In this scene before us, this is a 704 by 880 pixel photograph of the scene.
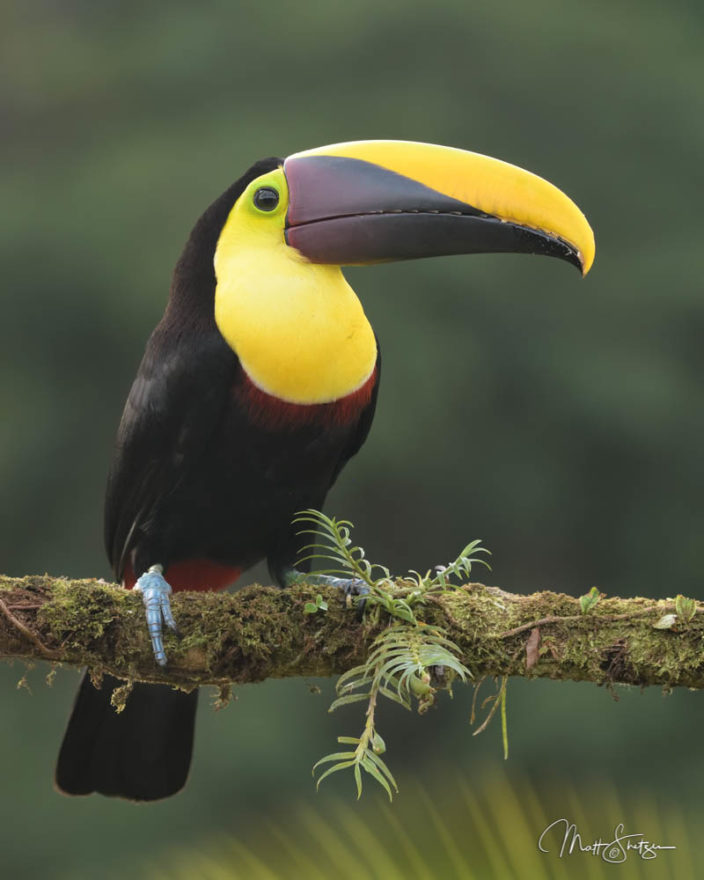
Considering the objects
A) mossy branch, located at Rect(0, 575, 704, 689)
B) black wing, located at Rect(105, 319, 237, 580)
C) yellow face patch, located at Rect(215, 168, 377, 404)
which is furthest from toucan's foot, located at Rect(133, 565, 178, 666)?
yellow face patch, located at Rect(215, 168, 377, 404)

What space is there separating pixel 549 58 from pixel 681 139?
3.23 feet

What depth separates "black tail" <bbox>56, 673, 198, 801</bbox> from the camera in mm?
2885

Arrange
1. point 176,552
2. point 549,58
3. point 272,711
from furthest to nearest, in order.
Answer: point 549,58
point 272,711
point 176,552

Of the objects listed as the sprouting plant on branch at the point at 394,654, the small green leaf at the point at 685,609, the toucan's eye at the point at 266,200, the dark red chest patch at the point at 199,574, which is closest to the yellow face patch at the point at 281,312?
the toucan's eye at the point at 266,200

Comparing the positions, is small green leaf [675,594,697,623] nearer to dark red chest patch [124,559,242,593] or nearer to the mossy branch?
the mossy branch

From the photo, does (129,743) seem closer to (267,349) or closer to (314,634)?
(314,634)

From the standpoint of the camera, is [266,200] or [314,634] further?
[266,200]

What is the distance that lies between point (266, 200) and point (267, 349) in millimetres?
351

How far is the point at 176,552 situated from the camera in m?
2.89

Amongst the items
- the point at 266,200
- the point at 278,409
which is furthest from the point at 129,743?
the point at 266,200

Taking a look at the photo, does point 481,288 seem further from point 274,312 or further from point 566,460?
point 274,312

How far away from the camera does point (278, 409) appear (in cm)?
272

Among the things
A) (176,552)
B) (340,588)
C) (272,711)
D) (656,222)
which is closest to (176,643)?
(340,588)

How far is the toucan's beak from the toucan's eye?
0.04 metres
